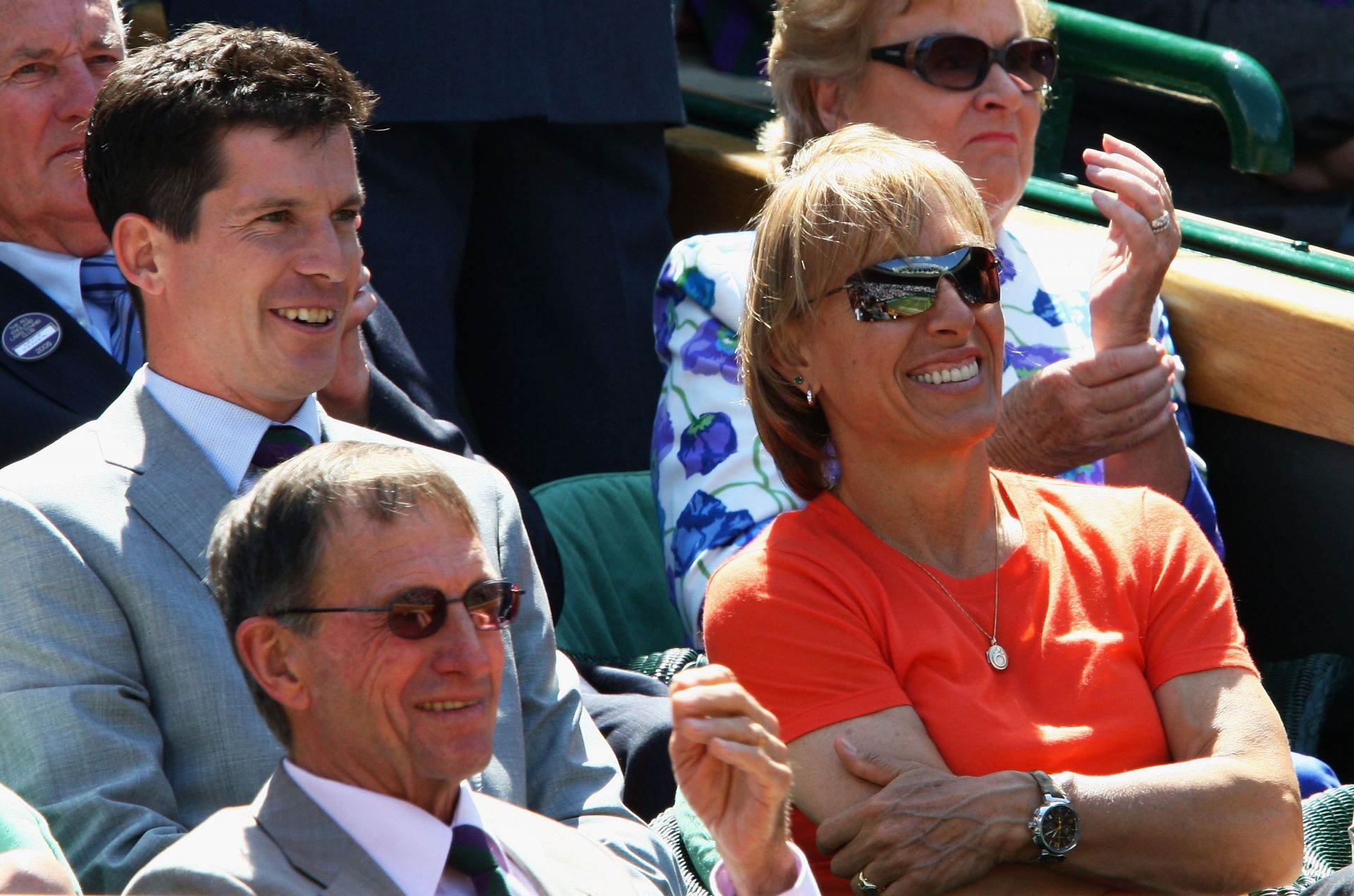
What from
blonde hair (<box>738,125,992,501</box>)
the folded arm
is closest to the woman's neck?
blonde hair (<box>738,125,992,501</box>)

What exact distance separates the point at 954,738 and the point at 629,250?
1836 mm

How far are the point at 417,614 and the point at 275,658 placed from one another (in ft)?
0.49

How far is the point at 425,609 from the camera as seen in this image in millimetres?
1852

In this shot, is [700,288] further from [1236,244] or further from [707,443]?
[1236,244]

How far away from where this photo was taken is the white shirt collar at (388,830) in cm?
181

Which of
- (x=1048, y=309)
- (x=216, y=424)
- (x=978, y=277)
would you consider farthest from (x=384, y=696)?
(x=1048, y=309)

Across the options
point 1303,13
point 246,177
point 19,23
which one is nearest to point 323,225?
point 246,177

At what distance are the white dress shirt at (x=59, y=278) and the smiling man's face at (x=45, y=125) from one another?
2.0 inches

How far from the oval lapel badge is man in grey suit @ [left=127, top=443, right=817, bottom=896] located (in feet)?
3.12

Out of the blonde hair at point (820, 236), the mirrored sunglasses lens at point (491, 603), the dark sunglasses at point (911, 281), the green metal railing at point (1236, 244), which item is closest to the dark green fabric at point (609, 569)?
the blonde hair at point (820, 236)

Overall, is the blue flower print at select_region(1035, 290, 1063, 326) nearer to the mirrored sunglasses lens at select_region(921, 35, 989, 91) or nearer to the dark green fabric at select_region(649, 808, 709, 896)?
the mirrored sunglasses lens at select_region(921, 35, 989, 91)

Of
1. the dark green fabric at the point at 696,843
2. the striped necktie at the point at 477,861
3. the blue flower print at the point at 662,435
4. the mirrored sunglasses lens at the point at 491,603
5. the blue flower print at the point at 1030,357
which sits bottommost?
the dark green fabric at the point at 696,843

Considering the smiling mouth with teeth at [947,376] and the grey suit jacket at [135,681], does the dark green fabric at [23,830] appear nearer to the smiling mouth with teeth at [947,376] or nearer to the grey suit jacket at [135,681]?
the grey suit jacket at [135,681]

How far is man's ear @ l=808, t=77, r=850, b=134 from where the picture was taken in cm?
341
